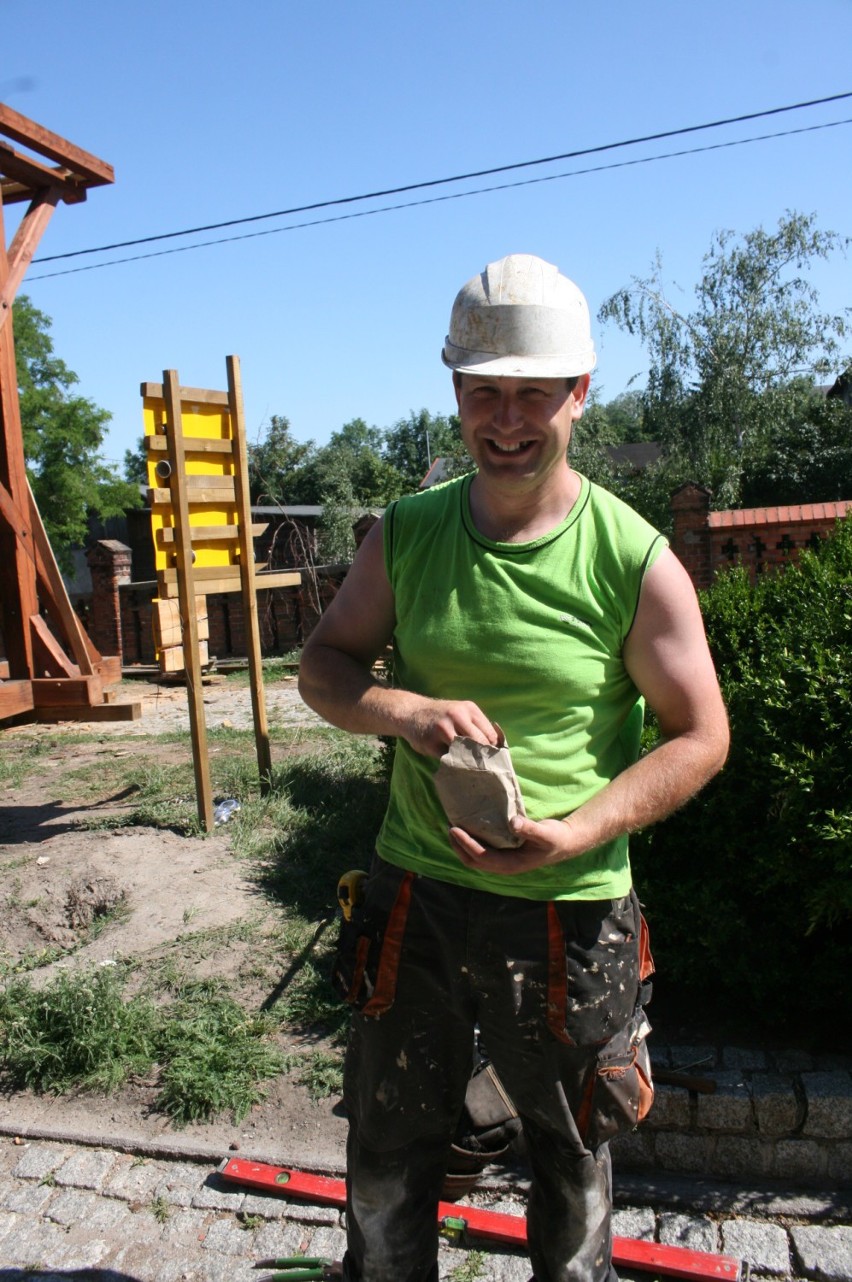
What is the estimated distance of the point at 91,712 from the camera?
226 inches

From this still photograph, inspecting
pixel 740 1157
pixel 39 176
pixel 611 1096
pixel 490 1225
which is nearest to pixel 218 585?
pixel 39 176

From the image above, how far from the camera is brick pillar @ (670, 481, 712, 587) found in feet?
34.9

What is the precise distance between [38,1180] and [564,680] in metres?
2.41

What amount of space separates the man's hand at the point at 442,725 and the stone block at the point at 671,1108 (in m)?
1.70

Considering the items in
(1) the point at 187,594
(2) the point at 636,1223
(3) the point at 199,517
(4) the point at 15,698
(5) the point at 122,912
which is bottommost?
(2) the point at 636,1223

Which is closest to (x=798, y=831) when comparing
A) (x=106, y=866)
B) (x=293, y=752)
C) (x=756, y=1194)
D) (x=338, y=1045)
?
(x=756, y=1194)

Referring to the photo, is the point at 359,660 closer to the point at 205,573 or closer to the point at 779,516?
the point at 205,573

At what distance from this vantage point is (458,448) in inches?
904

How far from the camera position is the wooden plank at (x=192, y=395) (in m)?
5.73

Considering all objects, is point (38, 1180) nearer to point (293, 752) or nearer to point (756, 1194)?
point (756, 1194)

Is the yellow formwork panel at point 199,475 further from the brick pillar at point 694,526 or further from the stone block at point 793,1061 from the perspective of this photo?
the brick pillar at point 694,526

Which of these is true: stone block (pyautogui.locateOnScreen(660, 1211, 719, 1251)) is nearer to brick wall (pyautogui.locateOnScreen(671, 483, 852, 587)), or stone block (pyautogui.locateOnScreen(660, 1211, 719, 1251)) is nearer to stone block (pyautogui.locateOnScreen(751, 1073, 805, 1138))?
stone block (pyautogui.locateOnScreen(751, 1073, 805, 1138))

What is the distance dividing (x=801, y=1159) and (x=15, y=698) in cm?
425

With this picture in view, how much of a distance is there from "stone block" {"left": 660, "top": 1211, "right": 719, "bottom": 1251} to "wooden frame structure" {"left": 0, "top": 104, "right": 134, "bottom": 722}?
3953 mm
